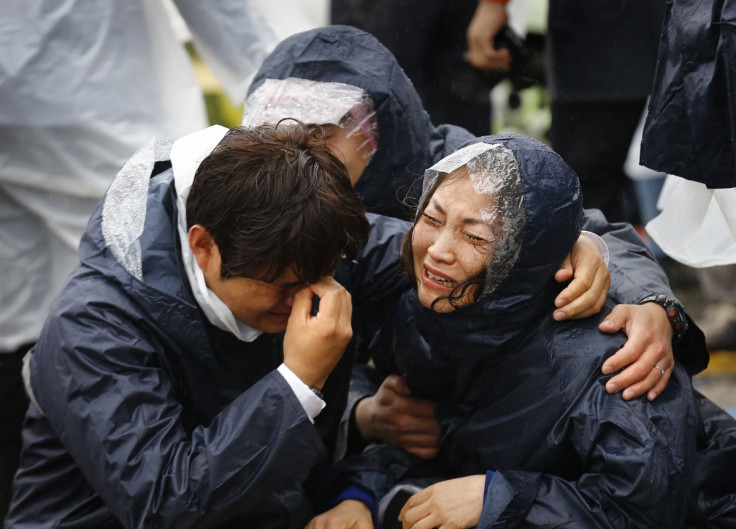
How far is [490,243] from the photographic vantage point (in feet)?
7.64

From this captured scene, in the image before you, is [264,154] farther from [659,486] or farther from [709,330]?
[709,330]

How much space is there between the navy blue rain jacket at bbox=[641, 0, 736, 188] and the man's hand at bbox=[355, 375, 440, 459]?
93cm

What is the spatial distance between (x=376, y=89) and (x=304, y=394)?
4.27ft

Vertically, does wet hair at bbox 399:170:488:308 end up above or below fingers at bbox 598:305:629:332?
above

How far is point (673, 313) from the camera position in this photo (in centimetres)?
253

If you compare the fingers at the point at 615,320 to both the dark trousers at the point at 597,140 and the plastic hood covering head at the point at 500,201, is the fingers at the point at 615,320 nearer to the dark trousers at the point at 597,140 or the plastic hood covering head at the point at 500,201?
the plastic hood covering head at the point at 500,201

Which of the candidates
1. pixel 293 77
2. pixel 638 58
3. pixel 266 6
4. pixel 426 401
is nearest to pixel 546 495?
pixel 426 401

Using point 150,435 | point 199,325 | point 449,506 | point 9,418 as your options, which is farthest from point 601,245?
point 9,418

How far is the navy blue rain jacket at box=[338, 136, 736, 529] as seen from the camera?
2.24 meters

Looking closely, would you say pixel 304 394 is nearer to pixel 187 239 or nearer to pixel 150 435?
pixel 150 435

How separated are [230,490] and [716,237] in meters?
1.61

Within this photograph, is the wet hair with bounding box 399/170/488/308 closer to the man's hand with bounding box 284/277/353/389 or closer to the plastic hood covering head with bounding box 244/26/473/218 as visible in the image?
the man's hand with bounding box 284/277/353/389

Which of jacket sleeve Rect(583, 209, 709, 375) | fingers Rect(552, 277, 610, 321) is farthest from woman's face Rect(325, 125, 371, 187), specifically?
fingers Rect(552, 277, 610, 321)

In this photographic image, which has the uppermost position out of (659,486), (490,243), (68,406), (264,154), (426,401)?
(264,154)
